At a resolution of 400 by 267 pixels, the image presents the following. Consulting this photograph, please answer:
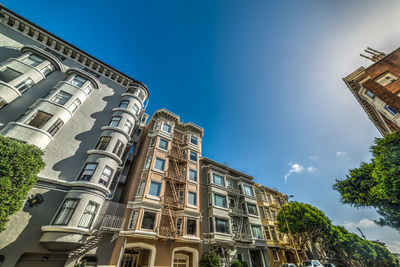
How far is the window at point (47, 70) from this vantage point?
19.2 m

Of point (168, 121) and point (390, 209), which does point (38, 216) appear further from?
point (390, 209)

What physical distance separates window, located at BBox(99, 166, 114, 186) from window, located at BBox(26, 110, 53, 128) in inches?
288

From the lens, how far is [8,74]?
658 inches

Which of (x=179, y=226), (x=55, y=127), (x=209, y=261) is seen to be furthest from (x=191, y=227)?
(x=55, y=127)

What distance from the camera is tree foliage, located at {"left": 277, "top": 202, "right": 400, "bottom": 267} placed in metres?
25.0

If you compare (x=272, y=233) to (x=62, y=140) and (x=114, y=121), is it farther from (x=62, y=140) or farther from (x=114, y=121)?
(x=62, y=140)

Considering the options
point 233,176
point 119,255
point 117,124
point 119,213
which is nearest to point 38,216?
point 119,213

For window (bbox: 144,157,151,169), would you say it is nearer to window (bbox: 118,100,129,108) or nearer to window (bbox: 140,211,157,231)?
window (bbox: 140,211,157,231)

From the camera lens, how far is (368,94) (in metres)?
21.5

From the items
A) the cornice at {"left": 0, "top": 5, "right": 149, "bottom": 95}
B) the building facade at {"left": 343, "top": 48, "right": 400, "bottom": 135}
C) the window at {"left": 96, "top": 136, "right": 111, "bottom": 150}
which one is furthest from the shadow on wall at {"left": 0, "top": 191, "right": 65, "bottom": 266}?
the building facade at {"left": 343, "top": 48, "right": 400, "bottom": 135}

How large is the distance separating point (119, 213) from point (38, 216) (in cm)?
625

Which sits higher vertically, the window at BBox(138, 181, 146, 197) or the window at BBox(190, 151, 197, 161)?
the window at BBox(190, 151, 197, 161)

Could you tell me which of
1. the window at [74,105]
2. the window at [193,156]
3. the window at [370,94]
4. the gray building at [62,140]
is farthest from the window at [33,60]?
the window at [370,94]

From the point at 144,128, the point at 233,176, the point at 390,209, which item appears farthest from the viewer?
the point at 233,176
